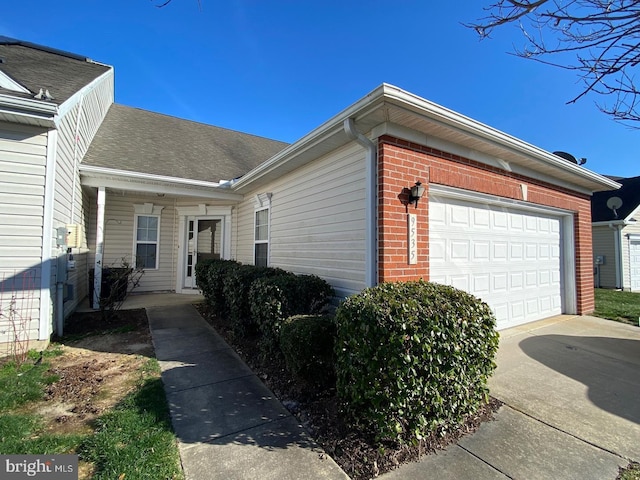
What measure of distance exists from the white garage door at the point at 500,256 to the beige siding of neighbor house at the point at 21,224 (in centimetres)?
569

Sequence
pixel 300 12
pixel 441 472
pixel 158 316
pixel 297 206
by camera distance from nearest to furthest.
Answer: pixel 441 472, pixel 300 12, pixel 297 206, pixel 158 316

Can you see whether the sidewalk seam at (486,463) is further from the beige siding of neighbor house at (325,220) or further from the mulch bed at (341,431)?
the beige siding of neighbor house at (325,220)

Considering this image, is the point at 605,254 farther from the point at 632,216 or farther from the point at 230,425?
the point at 230,425

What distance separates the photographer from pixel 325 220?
4875 millimetres

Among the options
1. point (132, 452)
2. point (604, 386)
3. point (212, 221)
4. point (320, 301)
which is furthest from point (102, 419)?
point (212, 221)

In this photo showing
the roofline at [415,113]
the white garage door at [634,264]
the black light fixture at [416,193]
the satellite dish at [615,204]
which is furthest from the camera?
the satellite dish at [615,204]

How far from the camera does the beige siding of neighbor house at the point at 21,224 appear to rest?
4.18 m

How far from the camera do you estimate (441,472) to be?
2.06m

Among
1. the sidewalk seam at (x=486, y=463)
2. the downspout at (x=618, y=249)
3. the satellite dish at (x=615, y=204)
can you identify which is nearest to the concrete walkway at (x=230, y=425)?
the sidewalk seam at (x=486, y=463)

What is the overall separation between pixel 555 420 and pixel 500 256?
10.5ft

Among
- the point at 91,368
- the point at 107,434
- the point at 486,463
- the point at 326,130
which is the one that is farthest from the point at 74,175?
the point at 486,463

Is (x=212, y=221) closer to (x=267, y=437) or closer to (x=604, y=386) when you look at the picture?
(x=267, y=437)

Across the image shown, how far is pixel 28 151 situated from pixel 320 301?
15.4ft

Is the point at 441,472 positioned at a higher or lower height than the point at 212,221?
lower
